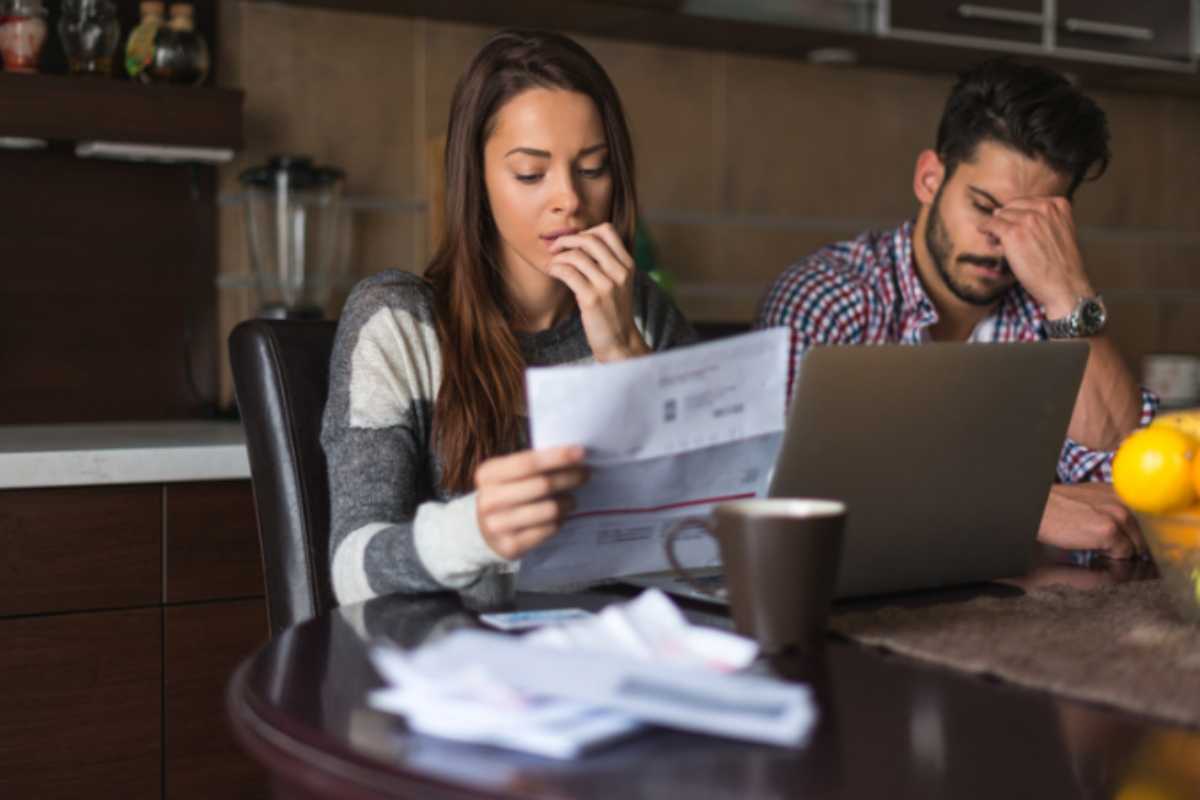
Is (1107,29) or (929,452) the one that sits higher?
(1107,29)

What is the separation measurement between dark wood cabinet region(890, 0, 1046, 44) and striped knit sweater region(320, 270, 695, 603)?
165 cm

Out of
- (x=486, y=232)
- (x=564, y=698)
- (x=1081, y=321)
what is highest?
(x=486, y=232)

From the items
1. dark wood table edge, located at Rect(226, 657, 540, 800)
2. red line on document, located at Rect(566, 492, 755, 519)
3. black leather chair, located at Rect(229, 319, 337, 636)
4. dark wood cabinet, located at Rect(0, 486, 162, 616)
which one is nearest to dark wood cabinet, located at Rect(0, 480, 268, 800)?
dark wood cabinet, located at Rect(0, 486, 162, 616)

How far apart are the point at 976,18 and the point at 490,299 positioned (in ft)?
6.29

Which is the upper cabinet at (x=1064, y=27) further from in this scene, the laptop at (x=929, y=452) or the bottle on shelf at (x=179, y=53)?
the laptop at (x=929, y=452)

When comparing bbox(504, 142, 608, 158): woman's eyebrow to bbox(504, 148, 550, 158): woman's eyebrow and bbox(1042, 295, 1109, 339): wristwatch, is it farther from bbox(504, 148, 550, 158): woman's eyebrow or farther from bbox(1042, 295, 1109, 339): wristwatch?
bbox(1042, 295, 1109, 339): wristwatch

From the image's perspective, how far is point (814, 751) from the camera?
706 millimetres

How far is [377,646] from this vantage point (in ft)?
3.05

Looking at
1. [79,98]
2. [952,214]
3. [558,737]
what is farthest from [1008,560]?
[79,98]

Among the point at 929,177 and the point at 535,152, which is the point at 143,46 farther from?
the point at 929,177

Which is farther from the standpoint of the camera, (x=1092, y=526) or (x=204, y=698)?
(x=204, y=698)

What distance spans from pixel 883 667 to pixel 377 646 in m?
0.34

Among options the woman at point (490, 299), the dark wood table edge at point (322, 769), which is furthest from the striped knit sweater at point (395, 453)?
the dark wood table edge at point (322, 769)

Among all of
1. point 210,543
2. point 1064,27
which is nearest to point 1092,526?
point 210,543
